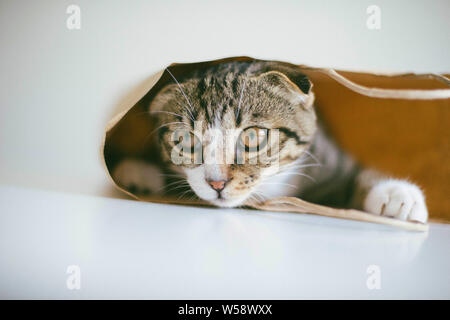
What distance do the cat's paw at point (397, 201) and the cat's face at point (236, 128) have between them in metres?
0.25

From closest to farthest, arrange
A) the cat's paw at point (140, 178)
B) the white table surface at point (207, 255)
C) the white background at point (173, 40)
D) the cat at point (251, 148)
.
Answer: the white table surface at point (207, 255), the cat at point (251, 148), the cat's paw at point (140, 178), the white background at point (173, 40)

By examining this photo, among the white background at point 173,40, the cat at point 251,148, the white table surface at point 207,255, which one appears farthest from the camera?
the white background at point 173,40

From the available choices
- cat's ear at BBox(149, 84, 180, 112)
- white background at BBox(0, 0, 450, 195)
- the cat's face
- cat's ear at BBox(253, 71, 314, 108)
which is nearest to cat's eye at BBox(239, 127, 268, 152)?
the cat's face

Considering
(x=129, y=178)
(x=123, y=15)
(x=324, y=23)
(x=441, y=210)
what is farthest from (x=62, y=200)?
(x=324, y=23)

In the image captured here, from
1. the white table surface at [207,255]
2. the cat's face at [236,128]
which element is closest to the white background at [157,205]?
the white table surface at [207,255]

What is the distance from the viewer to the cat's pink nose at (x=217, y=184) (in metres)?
0.95

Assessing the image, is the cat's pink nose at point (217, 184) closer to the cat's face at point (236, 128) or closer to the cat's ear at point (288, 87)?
the cat's face at point (236, 128)

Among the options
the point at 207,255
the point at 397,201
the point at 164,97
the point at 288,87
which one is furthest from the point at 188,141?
the point at 397,201

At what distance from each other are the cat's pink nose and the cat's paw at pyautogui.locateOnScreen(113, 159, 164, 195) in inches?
8.6

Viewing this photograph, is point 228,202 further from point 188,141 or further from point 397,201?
point 397,201

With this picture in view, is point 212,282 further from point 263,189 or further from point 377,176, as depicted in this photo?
point 377,176

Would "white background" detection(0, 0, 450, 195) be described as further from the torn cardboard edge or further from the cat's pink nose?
the cat's pink nose

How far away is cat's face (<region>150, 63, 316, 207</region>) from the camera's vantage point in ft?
3.20
